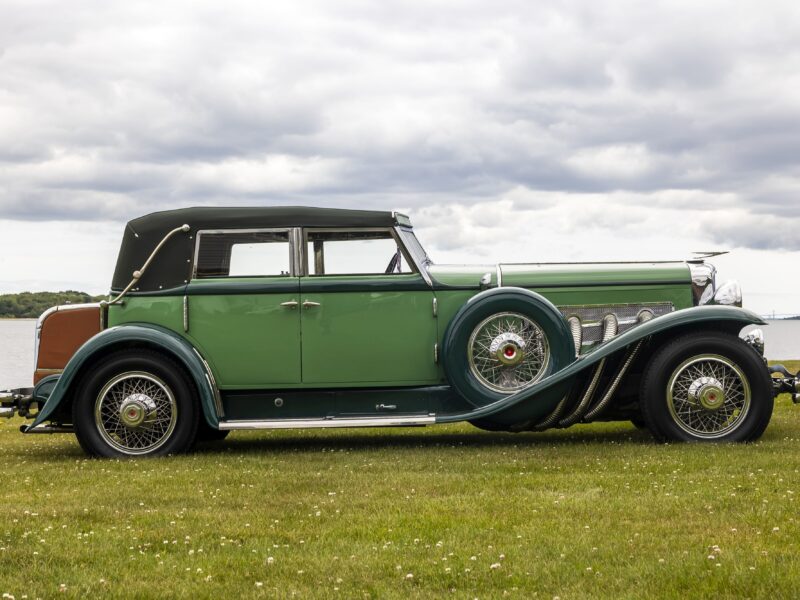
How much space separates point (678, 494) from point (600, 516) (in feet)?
2.87

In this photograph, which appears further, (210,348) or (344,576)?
(210,348)

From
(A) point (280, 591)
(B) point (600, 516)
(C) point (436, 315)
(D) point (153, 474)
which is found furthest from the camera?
(C) point (436, 315)

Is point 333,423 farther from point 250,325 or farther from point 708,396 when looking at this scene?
point 708,396

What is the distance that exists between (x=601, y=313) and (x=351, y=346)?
257cm

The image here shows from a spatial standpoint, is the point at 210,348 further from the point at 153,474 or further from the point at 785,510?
the point at 785,510

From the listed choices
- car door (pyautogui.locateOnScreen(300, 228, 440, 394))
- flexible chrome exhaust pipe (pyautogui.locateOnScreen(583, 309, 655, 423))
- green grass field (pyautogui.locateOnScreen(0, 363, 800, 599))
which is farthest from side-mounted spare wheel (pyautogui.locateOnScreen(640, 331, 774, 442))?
car door (pyautogui.locateOnScreen(300, 228, 440, 394))

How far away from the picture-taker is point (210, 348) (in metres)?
10.0

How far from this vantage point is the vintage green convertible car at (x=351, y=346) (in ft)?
31.8

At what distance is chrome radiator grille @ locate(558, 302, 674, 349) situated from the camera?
10.4 meters

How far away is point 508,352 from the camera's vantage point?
9766mm

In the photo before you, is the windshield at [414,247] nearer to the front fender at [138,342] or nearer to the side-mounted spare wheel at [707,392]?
the front fender at [138,342]

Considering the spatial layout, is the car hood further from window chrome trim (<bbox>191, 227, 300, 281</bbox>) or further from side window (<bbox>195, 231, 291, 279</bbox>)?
side window (<bbox>195, 231, 291, 279</bbox>)

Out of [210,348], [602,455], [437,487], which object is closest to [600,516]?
[437,487]

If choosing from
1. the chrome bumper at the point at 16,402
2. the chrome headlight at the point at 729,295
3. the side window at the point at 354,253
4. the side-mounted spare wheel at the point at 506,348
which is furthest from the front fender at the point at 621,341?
the chrome bumper at the point at 16,402
